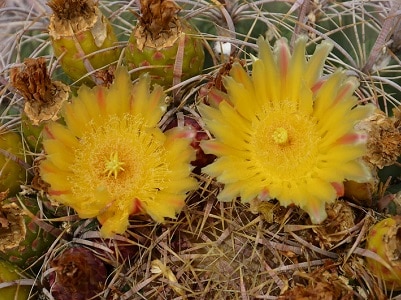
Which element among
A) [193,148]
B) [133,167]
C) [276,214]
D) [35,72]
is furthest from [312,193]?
[35,72]

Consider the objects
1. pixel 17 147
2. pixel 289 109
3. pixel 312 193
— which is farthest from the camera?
pixel 17 147

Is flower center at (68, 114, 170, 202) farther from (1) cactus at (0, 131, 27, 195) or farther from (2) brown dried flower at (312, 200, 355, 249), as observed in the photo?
(2) brown dried flower at (312, 200, 355, 249)

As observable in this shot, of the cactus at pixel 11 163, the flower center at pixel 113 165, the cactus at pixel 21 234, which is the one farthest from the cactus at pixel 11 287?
the flower center at pixel 113 165

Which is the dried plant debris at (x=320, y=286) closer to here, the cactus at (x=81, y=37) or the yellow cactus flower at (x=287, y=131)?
the yellow cactus flower at (x=287, y=131)

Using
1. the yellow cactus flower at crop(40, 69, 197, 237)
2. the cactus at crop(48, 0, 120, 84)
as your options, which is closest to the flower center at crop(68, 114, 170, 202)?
the yellow cactus flower at crop(40, 69, 197, 237)

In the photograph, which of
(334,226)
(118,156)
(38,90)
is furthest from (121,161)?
(334,226)

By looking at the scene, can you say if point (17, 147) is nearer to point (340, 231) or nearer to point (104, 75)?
point (104, 75)
